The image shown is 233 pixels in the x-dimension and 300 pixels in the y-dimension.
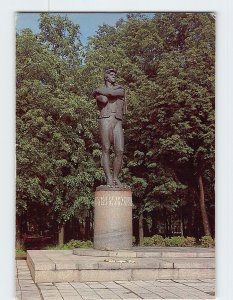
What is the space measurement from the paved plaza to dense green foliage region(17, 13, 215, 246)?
602cm

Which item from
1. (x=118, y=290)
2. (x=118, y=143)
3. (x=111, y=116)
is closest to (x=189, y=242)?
(x=118, y=143)

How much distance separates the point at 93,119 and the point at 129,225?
6.76 m

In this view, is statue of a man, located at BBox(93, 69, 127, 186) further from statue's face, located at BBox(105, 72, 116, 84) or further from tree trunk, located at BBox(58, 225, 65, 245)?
tree trunk, located at BBox(58, 225, 65, 245)

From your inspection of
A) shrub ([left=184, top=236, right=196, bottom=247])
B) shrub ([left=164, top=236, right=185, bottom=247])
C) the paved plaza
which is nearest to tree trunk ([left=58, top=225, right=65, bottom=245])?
shrub ([left=164, top=236, right=185, bottom=247])

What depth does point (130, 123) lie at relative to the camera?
19391 mm

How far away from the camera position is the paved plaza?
9.30m

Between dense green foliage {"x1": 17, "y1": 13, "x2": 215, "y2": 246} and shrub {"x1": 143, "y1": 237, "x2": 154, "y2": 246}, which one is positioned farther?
shrub {"x1": 143, "y1": 237, "x2": 154, "y2": 246}

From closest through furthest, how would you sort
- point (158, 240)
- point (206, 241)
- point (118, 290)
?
1. point (118, 290)
2. point (206, 241)
3. point (158, 240)

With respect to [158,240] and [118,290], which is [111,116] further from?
[158,240]

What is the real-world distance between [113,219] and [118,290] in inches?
105

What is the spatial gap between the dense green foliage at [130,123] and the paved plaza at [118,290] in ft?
19.7

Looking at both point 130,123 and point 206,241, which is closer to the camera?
point 206,241

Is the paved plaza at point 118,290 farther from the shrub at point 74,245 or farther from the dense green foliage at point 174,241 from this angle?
the dense green foliage at point 174,241

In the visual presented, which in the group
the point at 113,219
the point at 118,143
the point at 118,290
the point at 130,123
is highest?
the point at 130,123
